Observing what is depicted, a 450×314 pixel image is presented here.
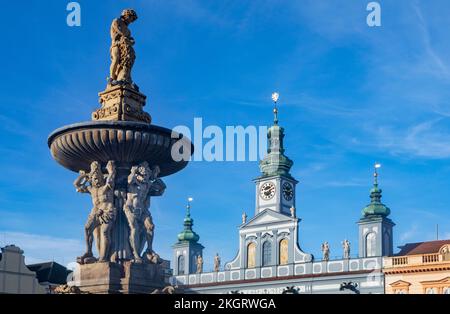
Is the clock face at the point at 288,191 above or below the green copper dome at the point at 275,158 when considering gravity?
below

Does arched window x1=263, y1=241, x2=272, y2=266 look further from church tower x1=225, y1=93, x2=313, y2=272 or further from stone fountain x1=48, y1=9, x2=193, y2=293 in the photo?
stone fountain x1=48, y1=9, x2=193, y2=293

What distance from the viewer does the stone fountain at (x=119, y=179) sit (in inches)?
799

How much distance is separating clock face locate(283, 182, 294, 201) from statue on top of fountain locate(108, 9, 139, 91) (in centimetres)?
5064

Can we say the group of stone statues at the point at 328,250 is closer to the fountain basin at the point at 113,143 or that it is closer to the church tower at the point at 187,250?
the church tower at the point at 187,250

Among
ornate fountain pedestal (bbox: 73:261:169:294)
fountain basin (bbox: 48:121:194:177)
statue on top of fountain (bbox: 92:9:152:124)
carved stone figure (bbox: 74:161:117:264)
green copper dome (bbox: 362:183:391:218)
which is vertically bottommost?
ornate fountain pedestal (bbox: 73:261:169:294)

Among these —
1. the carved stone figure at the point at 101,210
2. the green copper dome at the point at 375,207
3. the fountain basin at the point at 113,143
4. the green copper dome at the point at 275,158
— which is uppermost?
the green copper dome at the point at 275,158

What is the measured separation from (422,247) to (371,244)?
5.88 m

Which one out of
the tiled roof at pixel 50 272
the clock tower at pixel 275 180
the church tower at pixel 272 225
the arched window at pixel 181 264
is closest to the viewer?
the tiled roof at pixel 50 272

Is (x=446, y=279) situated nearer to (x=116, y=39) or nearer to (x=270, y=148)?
(x=270, y=148)

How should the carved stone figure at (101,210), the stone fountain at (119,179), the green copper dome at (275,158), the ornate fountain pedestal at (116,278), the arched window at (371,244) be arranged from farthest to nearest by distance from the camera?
the green copper dome at (275,158), the arched window at (371,244), the carved stone figure at (101,210), the stone fountain at (119,179), the ornate fountain pedestal at (116,278)

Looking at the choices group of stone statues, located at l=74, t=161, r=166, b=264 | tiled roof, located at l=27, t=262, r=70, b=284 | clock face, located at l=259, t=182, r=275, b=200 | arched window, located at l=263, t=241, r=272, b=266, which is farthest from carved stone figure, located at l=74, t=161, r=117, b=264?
clock face, located at l=259, t=182, r=275, b=200

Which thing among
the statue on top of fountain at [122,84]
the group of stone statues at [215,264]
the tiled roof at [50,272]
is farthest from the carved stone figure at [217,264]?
the statue on top of fountain at [122,84]

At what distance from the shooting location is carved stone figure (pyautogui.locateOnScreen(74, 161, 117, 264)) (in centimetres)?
2072

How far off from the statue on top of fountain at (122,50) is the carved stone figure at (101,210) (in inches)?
103
